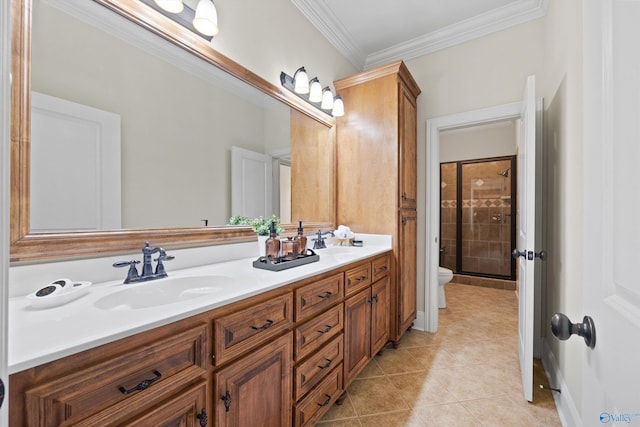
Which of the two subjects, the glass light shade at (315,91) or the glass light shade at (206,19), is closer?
the glass light shade at (206,19)

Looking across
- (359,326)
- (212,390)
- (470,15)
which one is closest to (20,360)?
(212,390)

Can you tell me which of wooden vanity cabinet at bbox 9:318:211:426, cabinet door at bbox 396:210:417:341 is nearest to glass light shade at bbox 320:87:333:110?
cabinet door at bbox 396:210:417:341

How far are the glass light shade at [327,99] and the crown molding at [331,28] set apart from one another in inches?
20.9

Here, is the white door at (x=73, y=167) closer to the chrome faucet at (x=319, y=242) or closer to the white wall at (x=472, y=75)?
the chrome faucet at (x=319, y=242)

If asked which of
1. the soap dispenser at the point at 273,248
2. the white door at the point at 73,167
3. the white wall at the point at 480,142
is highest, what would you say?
the white wall at the point at 480,142

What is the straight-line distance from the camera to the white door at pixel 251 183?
1.66m

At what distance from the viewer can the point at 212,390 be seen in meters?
0.87

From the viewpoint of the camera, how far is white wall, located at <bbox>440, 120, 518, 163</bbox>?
171 inches

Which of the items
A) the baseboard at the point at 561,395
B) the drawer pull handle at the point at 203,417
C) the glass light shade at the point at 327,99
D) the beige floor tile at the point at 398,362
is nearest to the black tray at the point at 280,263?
the drawer pull handle at the point at 203,417

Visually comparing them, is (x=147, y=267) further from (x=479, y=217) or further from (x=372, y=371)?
(x=479, y=217)

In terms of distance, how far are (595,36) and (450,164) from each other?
4.72 m

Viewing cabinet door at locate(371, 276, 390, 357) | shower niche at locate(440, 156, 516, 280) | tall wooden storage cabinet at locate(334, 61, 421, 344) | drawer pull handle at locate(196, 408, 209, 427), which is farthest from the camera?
shower niche at locate(440, 156, 516, 280)

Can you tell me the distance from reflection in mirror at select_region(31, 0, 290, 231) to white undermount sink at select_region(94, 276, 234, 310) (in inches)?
11.1

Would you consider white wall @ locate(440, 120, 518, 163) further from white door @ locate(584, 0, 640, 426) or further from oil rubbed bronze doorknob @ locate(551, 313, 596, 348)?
oil rubbed bronze doorknob @ locate(551, 313, 596, 348)
